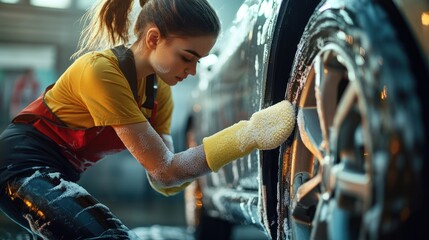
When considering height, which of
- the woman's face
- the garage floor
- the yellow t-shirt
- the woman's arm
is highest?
the woman's face

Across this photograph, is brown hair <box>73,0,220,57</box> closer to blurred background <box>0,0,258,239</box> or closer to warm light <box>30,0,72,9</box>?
blurred background <box>0,0,258,239</box>

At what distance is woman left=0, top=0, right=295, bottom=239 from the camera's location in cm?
165

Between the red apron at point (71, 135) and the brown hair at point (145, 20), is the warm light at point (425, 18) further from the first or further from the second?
the red apron at point (71, 135)

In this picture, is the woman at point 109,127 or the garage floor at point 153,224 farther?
the garage floor at point 153,224

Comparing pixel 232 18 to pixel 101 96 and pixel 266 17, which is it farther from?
pixel 101 96

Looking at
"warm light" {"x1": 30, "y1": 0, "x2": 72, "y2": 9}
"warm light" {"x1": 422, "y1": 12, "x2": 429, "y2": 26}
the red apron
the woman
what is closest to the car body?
"warm light" {"x1": 422, "y1": 12, "x2": 429, "y2": 26}

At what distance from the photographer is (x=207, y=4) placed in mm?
1783

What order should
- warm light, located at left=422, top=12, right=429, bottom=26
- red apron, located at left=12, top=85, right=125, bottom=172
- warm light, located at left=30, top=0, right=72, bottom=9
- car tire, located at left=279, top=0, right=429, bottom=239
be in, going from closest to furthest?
car tire, located at left=279, top=0, right=429, bottom=239 < warm light, located at left=422, top=12, right=429, bottom=26 < red apron, located at left=12, top=85, right=125, bottom=172 < warm light, located at left=30, top=0, right=72, bottom=9

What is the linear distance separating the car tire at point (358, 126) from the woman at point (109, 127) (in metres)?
0.13

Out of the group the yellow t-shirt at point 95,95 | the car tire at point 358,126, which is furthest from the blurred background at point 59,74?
the car tire at point 358,126

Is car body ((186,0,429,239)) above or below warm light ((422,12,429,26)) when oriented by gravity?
below

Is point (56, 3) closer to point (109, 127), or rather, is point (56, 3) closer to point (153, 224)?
point (109, 127)

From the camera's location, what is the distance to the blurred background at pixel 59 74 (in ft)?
7.95

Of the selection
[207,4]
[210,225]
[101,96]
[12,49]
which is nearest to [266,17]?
[207,4]
